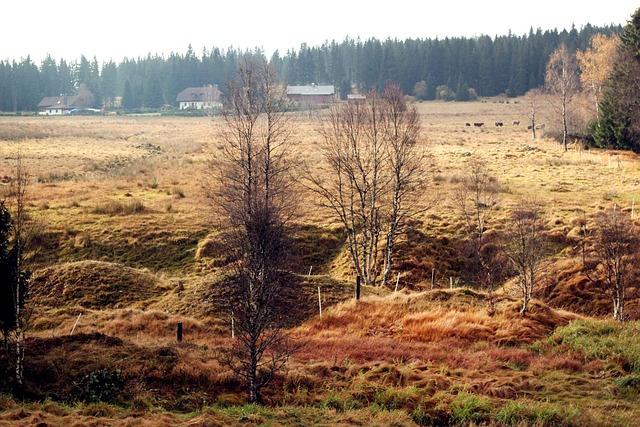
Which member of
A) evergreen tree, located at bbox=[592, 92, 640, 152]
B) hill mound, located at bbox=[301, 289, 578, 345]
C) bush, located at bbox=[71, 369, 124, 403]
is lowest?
hill mound, located at bbox=[301, 289, 578, 345]

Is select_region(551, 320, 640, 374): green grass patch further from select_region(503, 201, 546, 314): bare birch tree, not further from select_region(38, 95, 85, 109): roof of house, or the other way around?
select_region(38, 95, 85, 109): roof of house

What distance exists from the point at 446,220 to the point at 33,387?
2567 cm

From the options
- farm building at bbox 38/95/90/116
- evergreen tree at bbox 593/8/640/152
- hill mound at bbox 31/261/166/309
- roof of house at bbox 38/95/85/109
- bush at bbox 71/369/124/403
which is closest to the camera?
bush at bbox 71/369/124/403

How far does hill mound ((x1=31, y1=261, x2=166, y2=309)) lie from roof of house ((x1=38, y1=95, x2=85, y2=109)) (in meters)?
148

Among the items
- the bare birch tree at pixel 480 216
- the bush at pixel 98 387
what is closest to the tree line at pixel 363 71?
the bare birch tree at pixel 480 216

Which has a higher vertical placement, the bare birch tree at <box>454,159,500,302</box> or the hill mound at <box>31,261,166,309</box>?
the bare birch tree at <box>454,159,500,302</box>

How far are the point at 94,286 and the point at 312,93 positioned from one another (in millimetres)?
120010

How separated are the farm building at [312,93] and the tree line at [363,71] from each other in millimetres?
3616

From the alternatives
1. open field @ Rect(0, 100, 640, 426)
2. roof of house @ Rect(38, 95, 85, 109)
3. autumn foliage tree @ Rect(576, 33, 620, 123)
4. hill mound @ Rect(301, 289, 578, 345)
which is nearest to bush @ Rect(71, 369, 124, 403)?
open field @ Rect(0, 100, 640, 426)

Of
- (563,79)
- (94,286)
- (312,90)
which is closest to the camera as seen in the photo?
(94,286)

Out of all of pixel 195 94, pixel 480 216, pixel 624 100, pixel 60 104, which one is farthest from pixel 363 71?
pixel 480 216

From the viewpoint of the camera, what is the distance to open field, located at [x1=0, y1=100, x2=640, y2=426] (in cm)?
1433

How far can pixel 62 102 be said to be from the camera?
547 ft

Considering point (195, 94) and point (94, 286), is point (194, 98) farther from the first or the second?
point (94, 286)
